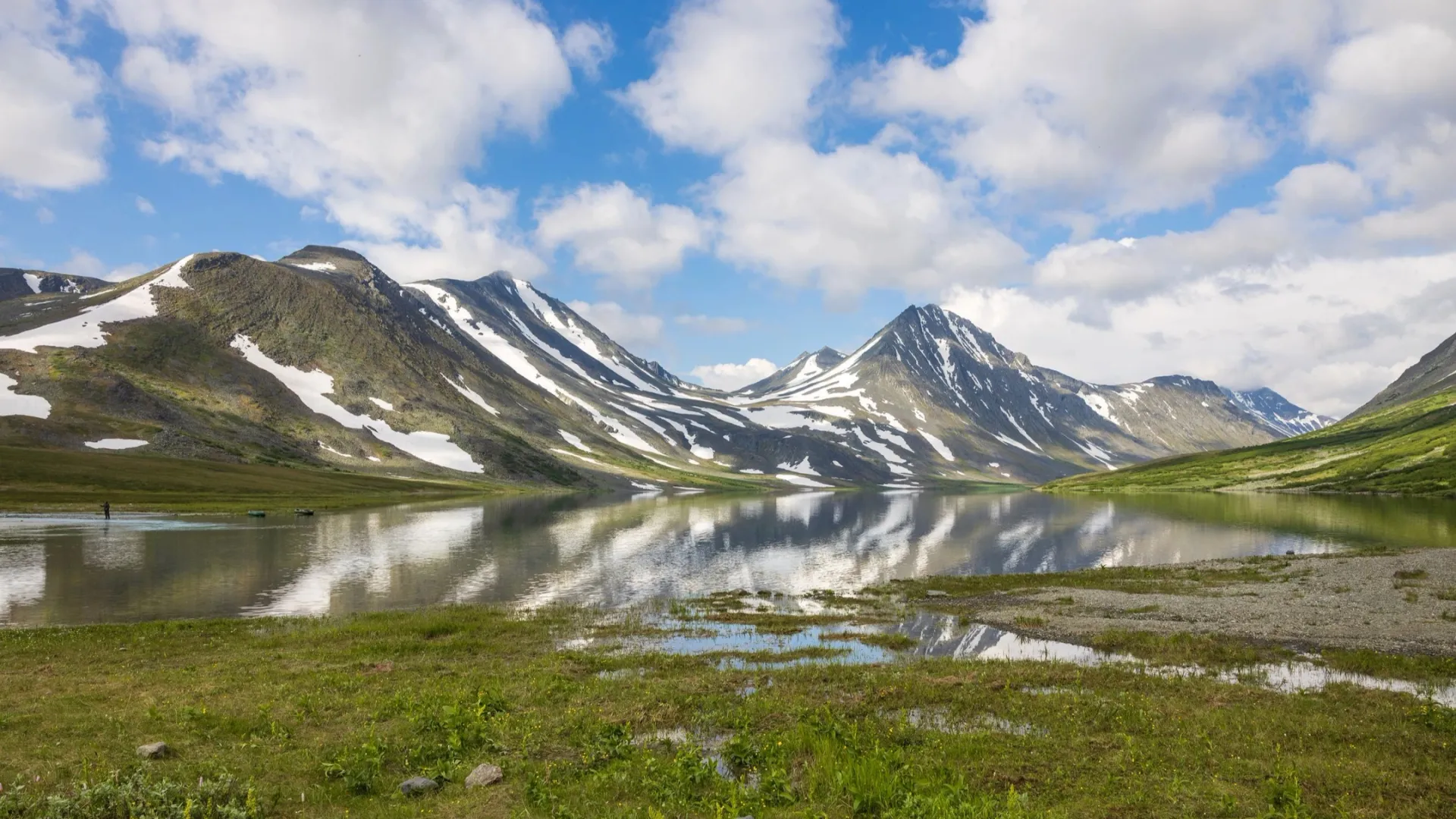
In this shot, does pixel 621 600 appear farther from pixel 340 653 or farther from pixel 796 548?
pixel 796 548

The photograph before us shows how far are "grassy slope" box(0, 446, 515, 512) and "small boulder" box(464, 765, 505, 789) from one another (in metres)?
114

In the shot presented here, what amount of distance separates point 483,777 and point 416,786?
1.34 meters

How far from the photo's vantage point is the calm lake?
5009 centimetres

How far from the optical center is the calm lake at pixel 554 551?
50094mm

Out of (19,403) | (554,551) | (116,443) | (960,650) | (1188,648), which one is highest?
(19,403)

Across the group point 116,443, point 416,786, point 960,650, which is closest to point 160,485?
point 116,443

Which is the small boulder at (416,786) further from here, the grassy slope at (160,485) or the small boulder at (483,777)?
the grassy slope at (160,485)

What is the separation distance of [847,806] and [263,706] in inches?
648

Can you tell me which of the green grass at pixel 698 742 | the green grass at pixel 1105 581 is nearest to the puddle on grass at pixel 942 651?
the green grass at pixel 698 742

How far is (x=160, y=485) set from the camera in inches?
4843

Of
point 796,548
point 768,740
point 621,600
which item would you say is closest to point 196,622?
point 621,600

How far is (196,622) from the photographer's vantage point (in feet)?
128

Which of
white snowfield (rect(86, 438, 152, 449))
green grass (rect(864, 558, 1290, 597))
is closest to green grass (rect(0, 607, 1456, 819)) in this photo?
green grass (rect(864, 558, 1290, 597))

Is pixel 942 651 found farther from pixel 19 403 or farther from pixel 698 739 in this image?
pixel 19 403
